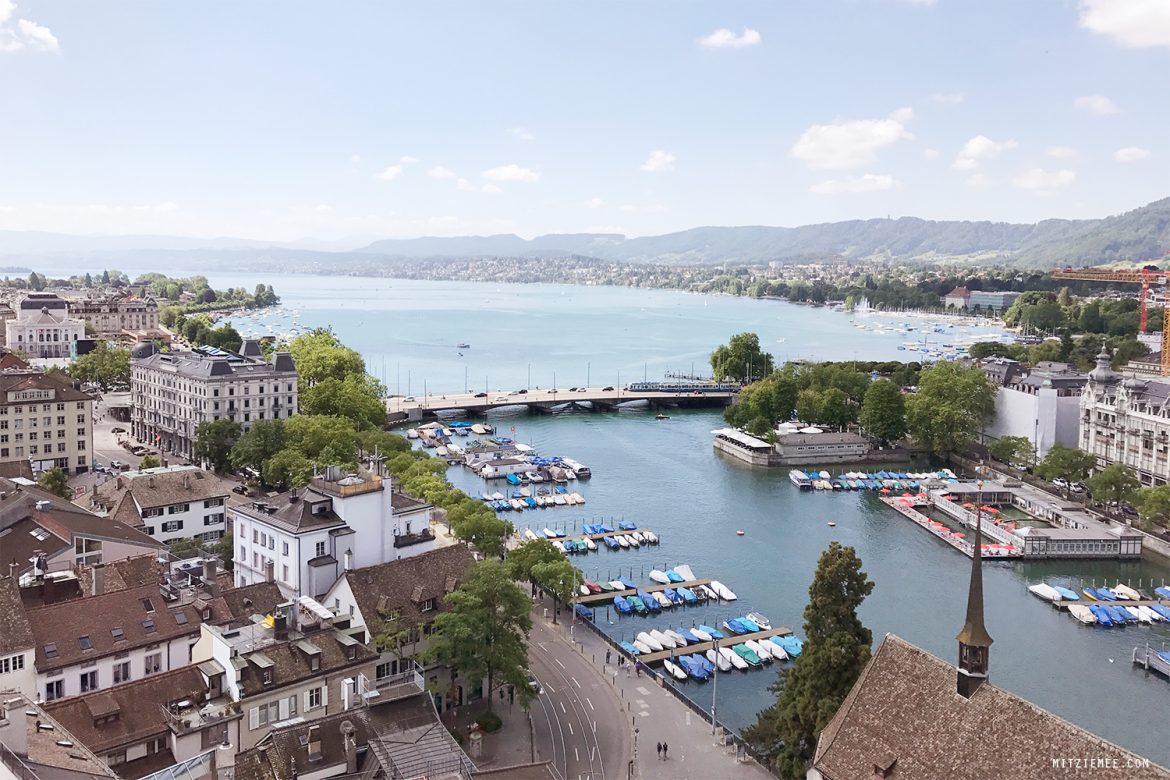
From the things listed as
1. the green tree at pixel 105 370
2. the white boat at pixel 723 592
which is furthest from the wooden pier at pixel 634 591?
the green tree at pixel 105 370

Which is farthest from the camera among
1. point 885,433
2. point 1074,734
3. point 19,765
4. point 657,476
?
point 885,433

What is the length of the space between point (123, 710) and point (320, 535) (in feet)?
33.5

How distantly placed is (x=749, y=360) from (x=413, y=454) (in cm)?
5238

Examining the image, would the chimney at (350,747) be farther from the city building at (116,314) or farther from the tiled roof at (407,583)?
the city building at (116,314)

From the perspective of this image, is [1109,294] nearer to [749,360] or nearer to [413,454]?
[749,360]

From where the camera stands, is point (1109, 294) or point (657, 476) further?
point (1109, 294)

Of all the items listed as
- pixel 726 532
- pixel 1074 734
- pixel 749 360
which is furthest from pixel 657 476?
pixel 1074 734

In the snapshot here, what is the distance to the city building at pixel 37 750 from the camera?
14.5 m

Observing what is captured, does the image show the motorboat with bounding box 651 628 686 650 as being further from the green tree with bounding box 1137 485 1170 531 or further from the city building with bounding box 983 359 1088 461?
the city building with bounding box 983 359 1088 461

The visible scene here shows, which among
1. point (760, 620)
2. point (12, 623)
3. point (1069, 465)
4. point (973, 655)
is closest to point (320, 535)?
point (12, 623)

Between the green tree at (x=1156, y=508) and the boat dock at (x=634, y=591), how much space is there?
77.1 ft

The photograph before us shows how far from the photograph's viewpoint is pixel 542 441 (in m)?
80.9

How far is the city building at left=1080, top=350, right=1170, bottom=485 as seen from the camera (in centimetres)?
5809

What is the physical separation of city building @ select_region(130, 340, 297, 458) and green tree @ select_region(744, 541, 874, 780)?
4706cm
